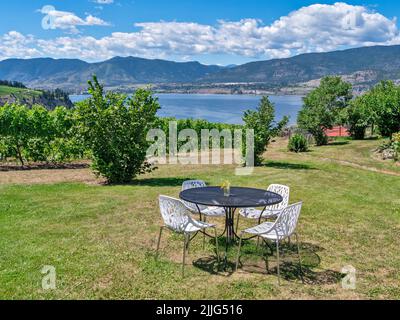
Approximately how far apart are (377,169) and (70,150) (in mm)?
14761

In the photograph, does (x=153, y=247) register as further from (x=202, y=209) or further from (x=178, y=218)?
(x=178, y=218)

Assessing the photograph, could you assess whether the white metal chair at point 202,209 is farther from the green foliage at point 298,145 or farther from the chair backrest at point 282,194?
the green foliage at point 298,145

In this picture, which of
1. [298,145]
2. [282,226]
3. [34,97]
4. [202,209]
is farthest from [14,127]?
[34,97]

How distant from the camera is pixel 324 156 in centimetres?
2272

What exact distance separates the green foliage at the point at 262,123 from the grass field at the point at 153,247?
14.7 feet

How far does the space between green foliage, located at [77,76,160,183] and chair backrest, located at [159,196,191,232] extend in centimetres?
752

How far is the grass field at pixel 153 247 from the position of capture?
541cm

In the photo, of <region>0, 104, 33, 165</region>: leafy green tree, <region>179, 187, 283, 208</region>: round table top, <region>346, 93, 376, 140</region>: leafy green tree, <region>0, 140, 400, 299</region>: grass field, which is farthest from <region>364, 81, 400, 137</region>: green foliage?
<region>0, 104, 33, 165</region>: leafy green tree

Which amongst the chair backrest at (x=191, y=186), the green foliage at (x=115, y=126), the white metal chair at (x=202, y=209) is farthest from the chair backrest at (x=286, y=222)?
the green foliage at (x=115, y=126)

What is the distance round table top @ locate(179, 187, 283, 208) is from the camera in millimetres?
6145

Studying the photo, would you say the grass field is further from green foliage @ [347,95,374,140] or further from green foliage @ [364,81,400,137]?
green foliage @ [347,95,374,140]

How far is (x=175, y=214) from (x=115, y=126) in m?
8.01
